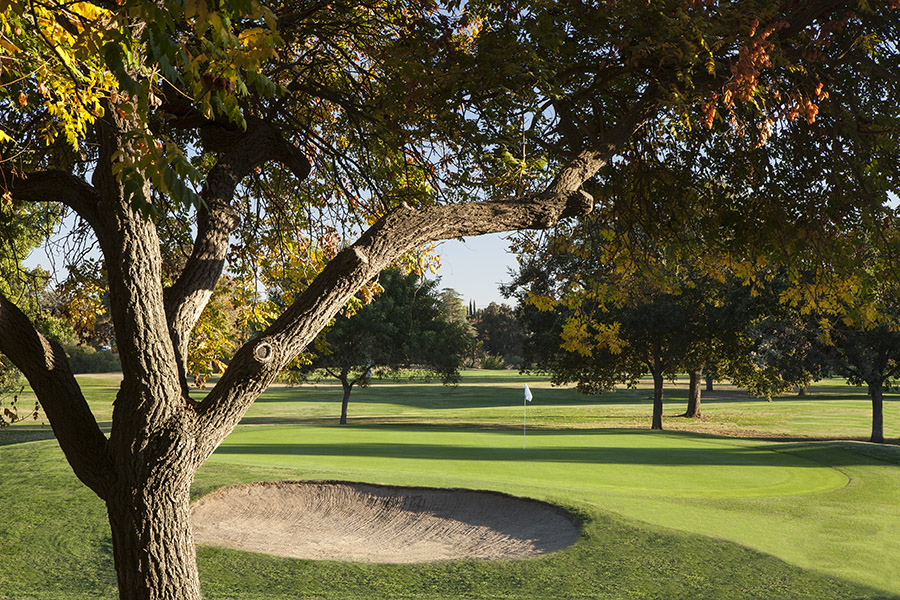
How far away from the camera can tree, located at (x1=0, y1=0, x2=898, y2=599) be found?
4.02 m

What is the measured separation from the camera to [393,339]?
106 feet

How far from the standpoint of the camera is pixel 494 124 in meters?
7.30

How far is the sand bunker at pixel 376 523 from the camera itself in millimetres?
8477

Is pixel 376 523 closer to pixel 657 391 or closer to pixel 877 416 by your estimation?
pixel 657 391

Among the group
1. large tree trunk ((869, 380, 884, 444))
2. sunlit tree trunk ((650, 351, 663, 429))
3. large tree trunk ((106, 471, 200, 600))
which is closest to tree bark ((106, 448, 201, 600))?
large tree trunk ((106, 471, 200, 600))

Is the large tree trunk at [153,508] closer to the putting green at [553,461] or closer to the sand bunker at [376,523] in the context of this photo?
the sand bunker at [376,523]

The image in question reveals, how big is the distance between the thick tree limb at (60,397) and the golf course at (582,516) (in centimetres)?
302

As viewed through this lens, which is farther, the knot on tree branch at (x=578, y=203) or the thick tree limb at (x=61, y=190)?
the knot on tree branch at (x=578, y=203)

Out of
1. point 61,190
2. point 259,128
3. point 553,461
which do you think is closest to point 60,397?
point 61,190

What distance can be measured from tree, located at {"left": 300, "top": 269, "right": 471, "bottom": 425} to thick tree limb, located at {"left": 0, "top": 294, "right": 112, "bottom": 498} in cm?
2519

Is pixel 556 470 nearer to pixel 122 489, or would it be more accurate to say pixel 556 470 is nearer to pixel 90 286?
pixel 90 286

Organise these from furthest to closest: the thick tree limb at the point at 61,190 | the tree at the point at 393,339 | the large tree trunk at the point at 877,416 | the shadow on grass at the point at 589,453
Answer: the tree at the point at 393,339 < the large tree trunk at the point at 877,416 < the shadow on grass at the point at 589,453 < the thick tree limb at the point at 61,190

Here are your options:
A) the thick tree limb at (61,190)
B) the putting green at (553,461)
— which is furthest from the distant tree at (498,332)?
the thick tree limb at (61,190)

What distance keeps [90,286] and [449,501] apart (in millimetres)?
5395
